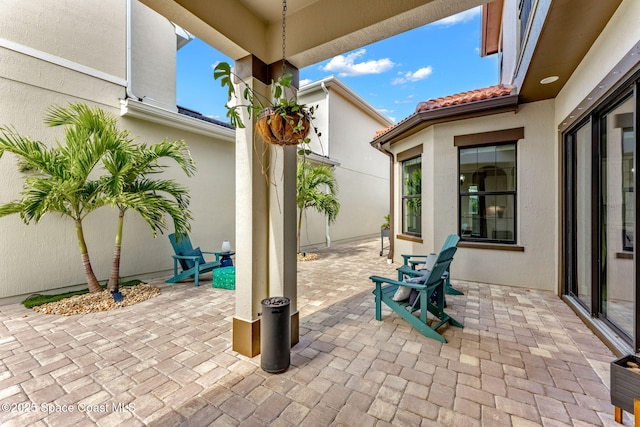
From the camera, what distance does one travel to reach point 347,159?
36.6ft

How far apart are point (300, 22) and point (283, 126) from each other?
1143 millimetres

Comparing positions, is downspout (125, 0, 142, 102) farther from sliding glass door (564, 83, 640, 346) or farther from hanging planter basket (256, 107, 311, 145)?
sliding glass door (564, 83, 640, 346)

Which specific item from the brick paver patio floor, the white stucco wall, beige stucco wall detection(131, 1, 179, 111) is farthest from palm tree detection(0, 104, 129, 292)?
the white stucco wall

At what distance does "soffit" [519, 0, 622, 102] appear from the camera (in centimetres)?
241

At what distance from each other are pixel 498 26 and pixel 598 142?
19.5 feet

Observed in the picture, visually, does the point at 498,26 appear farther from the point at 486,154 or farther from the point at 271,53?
the point at 271,53

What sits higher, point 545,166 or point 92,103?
point 92,103

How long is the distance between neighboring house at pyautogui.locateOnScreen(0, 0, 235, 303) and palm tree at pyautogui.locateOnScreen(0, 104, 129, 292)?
35 centimetres

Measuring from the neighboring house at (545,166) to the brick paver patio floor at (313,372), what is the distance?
0.81 metres

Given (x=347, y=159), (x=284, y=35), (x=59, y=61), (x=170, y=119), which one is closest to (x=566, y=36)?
(x=284, y=35)

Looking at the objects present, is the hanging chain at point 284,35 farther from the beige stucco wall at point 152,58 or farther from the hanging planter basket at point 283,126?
the beige stucco wall at point 152,58

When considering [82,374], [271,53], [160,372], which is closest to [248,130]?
[271,53]

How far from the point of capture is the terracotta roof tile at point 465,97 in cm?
462

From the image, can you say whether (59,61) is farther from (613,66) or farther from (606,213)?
(606,213)
